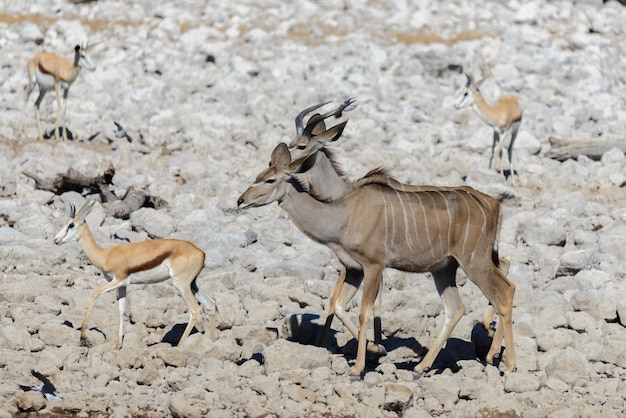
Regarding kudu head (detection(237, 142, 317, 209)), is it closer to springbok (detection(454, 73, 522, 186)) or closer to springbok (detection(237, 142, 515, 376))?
springbok (detection(237, 142, 515, 376))

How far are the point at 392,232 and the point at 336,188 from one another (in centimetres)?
77

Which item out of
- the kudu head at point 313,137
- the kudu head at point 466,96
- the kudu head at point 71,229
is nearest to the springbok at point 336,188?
the kudu head at point 313,137

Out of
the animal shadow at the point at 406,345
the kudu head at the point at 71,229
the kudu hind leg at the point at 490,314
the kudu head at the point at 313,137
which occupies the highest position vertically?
the kudu head at the point at 313,137

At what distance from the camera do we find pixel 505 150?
17.3 metres

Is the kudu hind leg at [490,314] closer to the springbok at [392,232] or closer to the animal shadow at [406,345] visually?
the animal shadow at [406,345]

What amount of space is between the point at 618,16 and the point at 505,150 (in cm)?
954

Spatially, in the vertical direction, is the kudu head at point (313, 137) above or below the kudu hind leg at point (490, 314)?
above

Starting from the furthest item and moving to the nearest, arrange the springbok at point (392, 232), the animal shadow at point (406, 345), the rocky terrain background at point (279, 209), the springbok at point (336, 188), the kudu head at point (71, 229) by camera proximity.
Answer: the kudu head at point (71, 229), the animal shadow at point (406, 345), the springbok at point (336, 188), the springbok at point (392, 232), the rocky terrain background at point (279, 209)

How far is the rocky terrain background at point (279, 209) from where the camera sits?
8.02 m

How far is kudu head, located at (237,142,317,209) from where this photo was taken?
8250 mm

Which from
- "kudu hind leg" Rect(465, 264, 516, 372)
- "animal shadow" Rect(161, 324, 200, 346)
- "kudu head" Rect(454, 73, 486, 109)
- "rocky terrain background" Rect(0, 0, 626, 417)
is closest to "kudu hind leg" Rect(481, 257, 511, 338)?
"rocky terrain background" Rect(0, 0, 626, 417)

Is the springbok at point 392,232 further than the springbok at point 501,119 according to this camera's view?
No

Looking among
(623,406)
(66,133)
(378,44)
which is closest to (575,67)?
(378,44)

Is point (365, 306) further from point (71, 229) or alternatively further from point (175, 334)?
point (71, 229)
